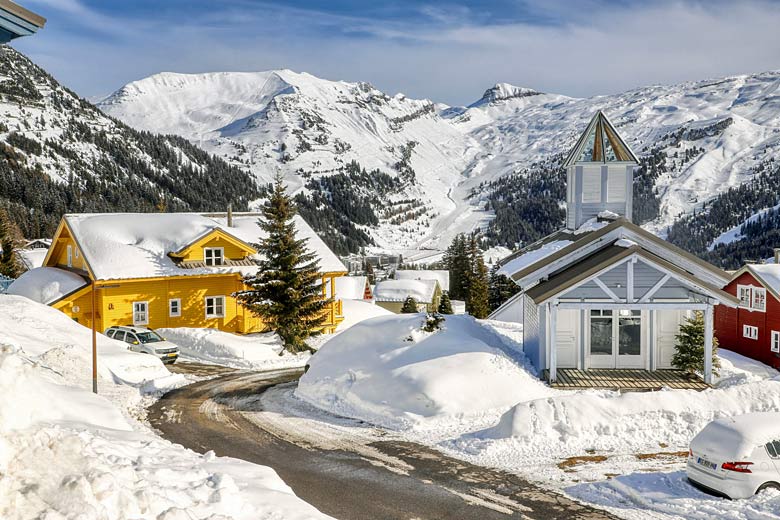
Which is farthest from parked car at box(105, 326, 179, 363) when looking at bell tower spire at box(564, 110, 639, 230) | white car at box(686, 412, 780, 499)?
white car at box(686, 412, 780, 499)

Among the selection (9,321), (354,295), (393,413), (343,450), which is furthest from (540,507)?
(354,295)

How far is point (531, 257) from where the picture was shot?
24.7m

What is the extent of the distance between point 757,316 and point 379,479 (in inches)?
1685

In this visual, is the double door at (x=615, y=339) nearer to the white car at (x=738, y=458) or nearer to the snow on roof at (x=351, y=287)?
the white car at (x=738, y=458)

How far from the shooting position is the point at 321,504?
11.8m

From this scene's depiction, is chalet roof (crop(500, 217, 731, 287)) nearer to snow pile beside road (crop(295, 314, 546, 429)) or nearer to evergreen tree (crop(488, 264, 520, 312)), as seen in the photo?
snow pile beside road (crop(295, 314, 546, 429))

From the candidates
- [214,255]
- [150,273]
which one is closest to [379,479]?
[150,273]

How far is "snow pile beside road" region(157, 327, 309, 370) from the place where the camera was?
30.5m

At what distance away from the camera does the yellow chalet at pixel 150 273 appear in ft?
119

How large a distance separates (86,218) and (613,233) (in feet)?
103

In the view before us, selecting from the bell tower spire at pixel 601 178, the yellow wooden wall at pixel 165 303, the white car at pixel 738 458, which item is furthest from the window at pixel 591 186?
the yellow wooden wall at pixel 165 303

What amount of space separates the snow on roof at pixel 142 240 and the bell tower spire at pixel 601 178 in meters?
18.7

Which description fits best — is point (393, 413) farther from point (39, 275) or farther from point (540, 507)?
point (39, 275)

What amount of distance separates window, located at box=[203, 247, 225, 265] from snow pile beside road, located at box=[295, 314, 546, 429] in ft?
61.3
